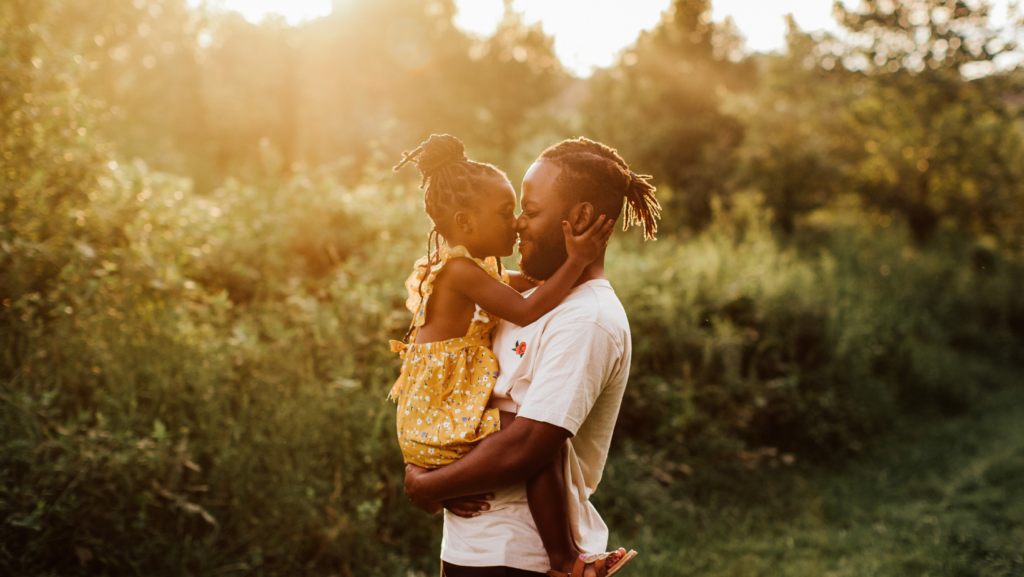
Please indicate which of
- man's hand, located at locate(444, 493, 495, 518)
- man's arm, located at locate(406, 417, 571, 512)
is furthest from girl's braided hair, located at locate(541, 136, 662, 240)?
man's hand, located at locate(444, 493, 495, 518)

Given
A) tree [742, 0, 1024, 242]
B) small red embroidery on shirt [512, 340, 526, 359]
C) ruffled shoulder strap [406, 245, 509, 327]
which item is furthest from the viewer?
tree [742, 0, 1024, 242]

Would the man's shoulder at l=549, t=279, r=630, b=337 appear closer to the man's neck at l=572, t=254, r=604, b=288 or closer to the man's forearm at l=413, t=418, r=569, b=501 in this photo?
the man's neck at l=572, t=254, r=604, b=288

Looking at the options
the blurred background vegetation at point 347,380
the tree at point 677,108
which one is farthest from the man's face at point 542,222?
the tree at point 677,108

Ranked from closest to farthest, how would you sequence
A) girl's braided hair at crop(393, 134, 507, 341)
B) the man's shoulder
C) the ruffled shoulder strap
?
1. the man's shoulder
2. the ruffled shoulder strap
3. girl's braided hair at crop(393, 134, 507, 341)

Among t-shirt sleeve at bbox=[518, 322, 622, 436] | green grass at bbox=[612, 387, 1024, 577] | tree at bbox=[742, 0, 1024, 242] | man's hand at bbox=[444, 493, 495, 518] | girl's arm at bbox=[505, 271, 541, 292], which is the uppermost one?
tree at bbox=[742, 0, 1024, 242]

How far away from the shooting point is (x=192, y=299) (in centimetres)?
570

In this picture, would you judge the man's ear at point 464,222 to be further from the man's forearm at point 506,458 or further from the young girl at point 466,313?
the man's forearm at point 506,458

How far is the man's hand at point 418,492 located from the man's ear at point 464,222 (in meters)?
0.86

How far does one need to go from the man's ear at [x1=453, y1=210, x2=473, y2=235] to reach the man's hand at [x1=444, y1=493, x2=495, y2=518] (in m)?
0.95

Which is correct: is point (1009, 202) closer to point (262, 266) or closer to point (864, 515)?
point (864, 515)

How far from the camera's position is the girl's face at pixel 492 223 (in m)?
2.36

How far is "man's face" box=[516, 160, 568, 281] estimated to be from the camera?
203cm

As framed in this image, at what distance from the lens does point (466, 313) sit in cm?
222

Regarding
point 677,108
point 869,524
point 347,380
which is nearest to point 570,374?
point 347,380
